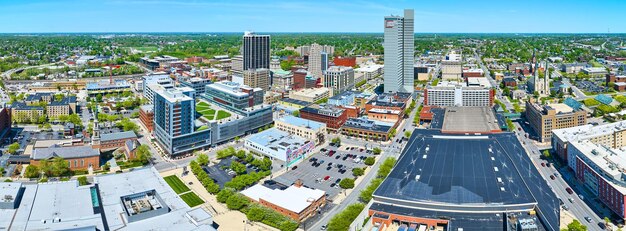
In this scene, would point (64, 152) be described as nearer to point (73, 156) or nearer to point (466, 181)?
point (73, 156)

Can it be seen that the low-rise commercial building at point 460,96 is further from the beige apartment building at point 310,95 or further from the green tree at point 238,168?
the green tree at point 238,168

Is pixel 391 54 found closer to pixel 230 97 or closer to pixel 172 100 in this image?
pixel 230 97

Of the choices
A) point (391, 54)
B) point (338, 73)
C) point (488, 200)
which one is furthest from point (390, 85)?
point (488, 200)

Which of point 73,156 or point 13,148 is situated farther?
point 13,148

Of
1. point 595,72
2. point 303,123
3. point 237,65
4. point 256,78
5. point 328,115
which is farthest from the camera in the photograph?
point 595,72

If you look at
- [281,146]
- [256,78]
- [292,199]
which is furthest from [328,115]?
[256,78]

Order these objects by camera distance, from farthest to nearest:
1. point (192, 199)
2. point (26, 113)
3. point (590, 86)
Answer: point (590, 86) → point (26, 113) → point (192, 199)

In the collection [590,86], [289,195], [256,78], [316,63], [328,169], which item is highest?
[316,63]

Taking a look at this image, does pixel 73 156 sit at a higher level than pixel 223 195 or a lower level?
higher
